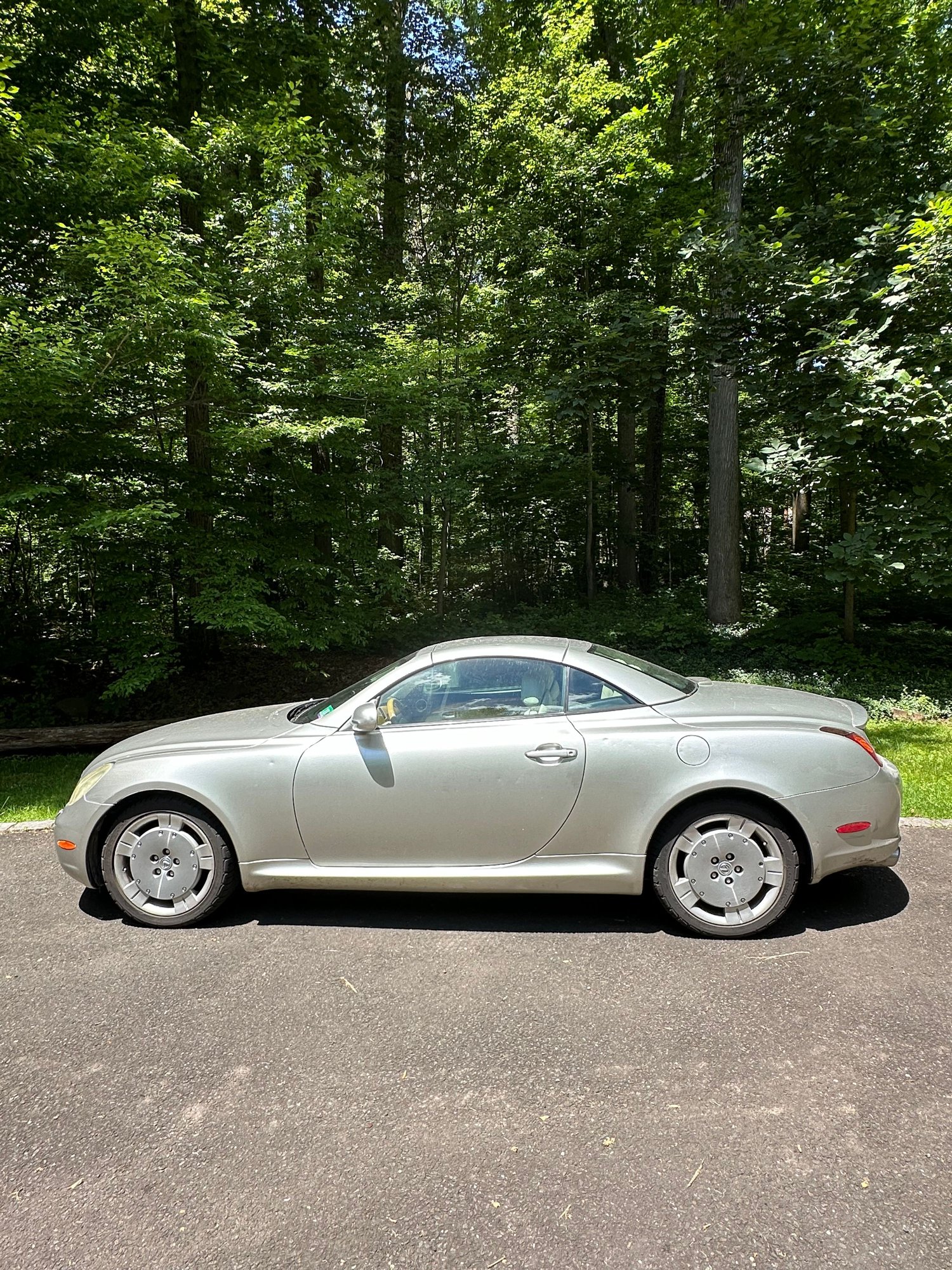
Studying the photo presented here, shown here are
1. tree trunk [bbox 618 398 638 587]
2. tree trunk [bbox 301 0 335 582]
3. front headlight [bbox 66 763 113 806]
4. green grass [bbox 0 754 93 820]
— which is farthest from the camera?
tree trunk [bbox 618 398 638 587]

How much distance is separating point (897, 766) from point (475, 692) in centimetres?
452

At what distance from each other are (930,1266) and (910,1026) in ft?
3.60

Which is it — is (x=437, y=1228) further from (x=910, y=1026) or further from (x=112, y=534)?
(x=112, y=534)

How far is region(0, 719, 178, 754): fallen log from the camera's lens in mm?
8180

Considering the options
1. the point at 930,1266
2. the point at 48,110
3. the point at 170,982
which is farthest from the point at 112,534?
the point at 930,1266

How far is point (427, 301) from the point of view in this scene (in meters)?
13.7

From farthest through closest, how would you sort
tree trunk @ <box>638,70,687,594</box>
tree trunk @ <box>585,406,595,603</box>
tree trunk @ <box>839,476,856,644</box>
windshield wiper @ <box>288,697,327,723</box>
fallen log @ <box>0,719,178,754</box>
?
tree trunk @ <box>585,406,595,603</box> < tree trunk @ <box>638,70,687,594</box> < tree trunk @ <box>839,476,856,644</box> < fallen log @ <box>0,719,178,754</box> < windshield wiper @ <box>288,697,327,723</box>

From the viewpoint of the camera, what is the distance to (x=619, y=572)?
17.8 m

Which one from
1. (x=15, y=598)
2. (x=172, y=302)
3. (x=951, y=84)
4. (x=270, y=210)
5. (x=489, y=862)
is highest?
(x=951, y=84)

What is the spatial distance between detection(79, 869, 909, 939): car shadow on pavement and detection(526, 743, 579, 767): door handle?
0.84m

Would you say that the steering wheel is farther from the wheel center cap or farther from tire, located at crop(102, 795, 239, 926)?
the wheel center cap

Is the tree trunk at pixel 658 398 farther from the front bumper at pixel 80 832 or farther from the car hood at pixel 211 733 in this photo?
the front bumper at pixel 80 832

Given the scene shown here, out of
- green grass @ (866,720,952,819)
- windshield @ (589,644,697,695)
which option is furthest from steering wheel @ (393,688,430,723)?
green grass @ (866,720,952,819)

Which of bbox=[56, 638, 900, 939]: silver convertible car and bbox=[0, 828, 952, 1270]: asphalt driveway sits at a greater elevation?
bbox=[56, 638, 900, 939]: silver convertible car
